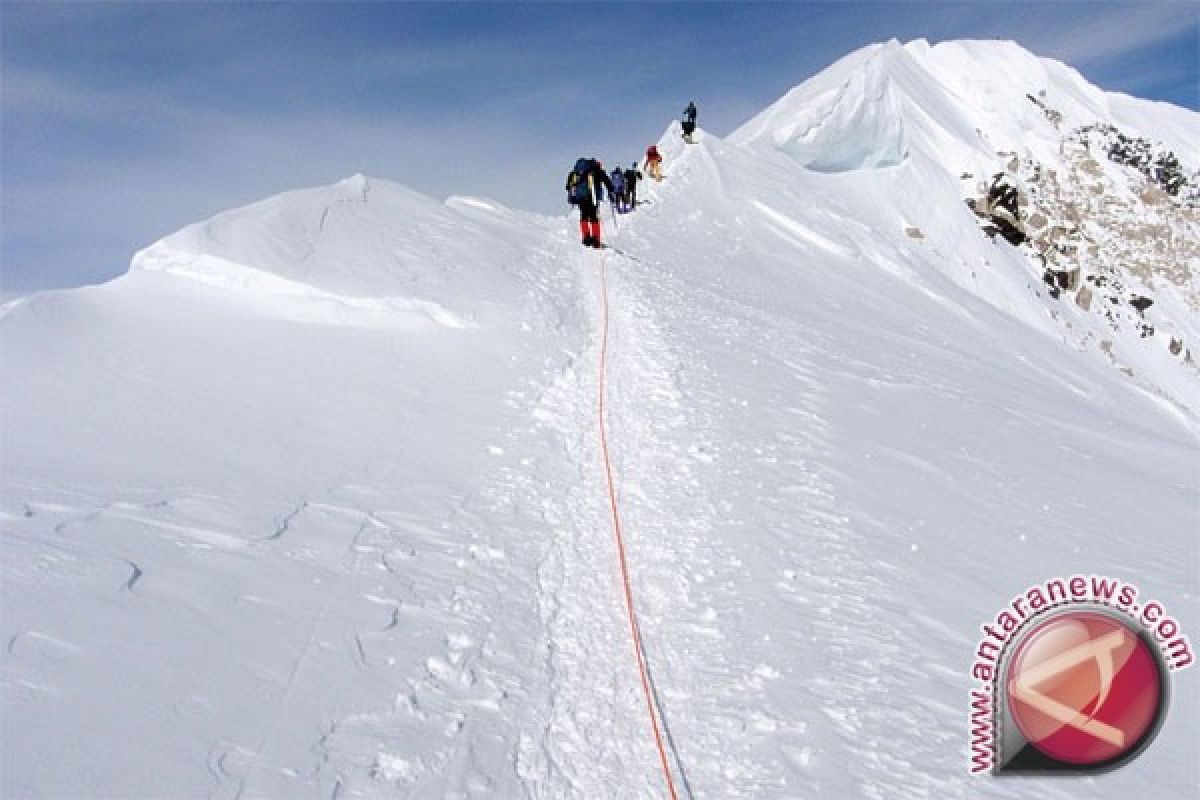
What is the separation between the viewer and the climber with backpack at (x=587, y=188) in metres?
18.9

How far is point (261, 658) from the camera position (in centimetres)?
481

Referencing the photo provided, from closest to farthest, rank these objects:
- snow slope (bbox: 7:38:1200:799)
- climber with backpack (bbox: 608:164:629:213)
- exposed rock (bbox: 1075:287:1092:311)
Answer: snow slope (bbox: 7:38:1200:799) < climber with backpack (bbox: 608:164:629:213) < exposed rock (bbox: 1075:287:1092:311)

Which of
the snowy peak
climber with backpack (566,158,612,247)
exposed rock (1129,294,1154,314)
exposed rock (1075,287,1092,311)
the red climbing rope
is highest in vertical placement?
the snowy peak

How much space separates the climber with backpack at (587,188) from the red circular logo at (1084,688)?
15.6 m

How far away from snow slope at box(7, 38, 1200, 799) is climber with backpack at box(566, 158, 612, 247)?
272 centimetres

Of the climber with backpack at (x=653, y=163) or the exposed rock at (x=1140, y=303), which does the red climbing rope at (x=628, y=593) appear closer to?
the climber with backpack at (x=653, y=163)

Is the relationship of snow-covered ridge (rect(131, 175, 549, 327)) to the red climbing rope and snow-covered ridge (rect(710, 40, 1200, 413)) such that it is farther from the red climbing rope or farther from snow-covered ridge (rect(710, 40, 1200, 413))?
snow-covered ridge (rect(710, 40, 1200, 413))

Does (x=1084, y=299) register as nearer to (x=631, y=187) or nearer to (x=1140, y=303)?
(x=1140, y=303)

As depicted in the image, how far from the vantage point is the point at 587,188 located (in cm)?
1891

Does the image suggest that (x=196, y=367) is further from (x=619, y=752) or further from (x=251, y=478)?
(x=619, y=752)

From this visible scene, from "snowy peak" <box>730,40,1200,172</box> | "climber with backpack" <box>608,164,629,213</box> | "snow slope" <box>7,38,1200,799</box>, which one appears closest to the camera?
"snow slope" <box>7,38,1200,799</box>

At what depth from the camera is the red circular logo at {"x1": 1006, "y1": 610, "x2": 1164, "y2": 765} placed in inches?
187

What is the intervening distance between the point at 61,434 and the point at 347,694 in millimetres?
4639

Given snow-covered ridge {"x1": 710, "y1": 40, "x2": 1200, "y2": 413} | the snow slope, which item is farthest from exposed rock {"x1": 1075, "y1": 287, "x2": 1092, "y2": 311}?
the snow slope
